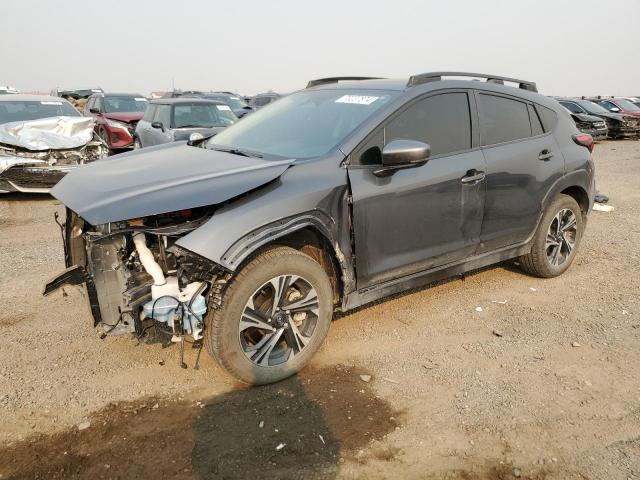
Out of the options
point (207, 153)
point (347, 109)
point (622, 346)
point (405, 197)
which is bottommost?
point (622, 346)


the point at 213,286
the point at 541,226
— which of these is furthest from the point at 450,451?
the point at 541,226

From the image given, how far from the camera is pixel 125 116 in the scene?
12.4m

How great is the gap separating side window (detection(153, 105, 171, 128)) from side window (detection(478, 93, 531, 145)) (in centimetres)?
672

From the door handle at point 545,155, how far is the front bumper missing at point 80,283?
11.9 ft

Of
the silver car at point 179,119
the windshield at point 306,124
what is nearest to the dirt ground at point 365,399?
the windshield at point 306,124

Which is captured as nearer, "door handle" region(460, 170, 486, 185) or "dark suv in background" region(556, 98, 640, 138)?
"door handle" region(460, 170, 486, 185)

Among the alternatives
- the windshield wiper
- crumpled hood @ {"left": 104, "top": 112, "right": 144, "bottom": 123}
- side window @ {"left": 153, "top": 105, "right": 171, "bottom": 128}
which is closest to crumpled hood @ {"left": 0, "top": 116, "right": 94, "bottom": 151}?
side window @ {"left": 153, "top": 105, "right": 171, "bottom": 128}

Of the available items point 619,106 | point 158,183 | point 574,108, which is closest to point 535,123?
point 158,183

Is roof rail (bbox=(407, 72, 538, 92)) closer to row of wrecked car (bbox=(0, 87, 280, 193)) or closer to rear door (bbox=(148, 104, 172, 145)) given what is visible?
row of wrecked car (bbox=(0, 87, 280, 193))

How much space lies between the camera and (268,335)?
2963 mm

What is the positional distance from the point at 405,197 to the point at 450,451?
62.2 inches

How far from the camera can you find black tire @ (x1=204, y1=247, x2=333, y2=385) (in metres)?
2.71

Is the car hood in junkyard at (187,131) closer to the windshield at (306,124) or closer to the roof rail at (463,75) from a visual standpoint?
the windshield at (306,124)

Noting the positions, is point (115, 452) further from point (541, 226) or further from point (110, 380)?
point (541, 226)
